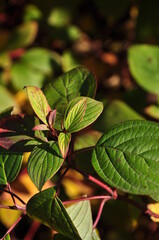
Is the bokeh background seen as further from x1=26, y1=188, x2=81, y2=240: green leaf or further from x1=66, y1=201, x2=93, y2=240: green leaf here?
x1=26, y1=188, x2=81, y2=240: green leaf

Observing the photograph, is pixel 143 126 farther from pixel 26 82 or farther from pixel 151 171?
pixel 26 82

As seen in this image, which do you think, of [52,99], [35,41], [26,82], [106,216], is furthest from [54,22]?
[52,99]

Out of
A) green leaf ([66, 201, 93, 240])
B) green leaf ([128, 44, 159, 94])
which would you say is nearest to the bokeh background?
green leaf ([128, 44, 159, 94])

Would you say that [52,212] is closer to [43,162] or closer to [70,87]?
[43,162]

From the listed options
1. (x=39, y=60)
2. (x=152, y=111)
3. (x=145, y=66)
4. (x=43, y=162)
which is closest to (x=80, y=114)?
(x=43, y=162)

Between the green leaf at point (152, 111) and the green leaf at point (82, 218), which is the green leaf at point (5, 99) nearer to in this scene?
the green leaf at point (152, 111)

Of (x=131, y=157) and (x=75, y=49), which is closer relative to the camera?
(x=131, y=157)
